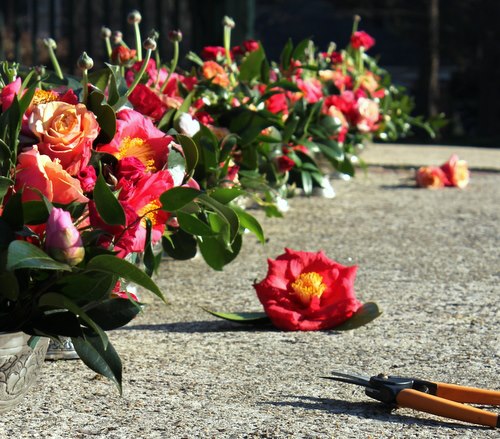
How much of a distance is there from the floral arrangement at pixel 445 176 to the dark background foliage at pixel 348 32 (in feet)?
3.97

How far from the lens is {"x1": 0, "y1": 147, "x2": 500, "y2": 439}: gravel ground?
76.2 inches

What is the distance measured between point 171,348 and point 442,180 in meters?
3.38

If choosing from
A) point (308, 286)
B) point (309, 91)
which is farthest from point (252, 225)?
point (309, 91)

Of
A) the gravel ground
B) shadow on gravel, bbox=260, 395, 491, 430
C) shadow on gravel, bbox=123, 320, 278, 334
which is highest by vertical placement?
shadow on gravel, bbox=260, 395, 491, 430

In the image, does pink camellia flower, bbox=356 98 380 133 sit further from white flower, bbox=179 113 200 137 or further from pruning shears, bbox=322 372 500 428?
pruning shears, bbox=322 372 500 428

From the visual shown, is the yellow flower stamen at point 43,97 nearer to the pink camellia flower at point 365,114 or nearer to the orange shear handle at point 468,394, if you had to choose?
the orange shear handle at point 468,394

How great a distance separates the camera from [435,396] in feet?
6.50

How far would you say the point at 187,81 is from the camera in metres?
3.46

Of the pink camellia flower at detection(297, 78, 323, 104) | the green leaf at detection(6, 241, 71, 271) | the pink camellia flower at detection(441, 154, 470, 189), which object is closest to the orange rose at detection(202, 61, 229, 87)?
the pink camellia flower at detection(297, 78, 323, 104)

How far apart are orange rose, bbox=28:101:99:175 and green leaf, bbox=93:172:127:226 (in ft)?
0.50

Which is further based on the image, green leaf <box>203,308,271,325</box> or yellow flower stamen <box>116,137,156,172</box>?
green leaf <box>203,308,271,325</box>

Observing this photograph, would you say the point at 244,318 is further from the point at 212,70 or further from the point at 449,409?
the point at 212,70

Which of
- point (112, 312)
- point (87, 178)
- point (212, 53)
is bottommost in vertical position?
point (112, 312)

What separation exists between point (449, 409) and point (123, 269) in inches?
24.9
